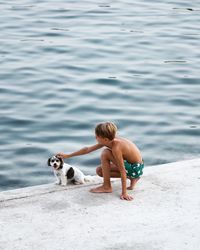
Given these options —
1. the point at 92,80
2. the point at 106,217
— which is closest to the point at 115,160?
the point at 106,217

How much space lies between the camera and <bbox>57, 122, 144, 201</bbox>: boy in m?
7.48

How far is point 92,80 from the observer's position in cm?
1386

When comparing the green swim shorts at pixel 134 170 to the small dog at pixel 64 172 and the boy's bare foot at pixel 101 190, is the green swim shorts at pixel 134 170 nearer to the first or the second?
the boy's bare foot at pixel 101 190

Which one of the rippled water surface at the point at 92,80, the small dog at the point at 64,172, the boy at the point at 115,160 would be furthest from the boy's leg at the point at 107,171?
the rippled water surface at the point at 92,80

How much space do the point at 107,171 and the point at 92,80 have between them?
6367 mm

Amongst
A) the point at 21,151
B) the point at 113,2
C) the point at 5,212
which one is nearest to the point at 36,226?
the point at 5,212

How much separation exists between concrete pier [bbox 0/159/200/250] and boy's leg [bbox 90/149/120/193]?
79 millimetres

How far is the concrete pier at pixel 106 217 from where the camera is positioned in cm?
640

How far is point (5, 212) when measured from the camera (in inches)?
278

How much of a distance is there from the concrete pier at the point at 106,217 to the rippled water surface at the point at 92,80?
84.6 inches

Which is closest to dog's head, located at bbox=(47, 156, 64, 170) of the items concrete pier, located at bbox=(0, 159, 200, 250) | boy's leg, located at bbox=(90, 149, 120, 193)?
concrete pier, located at bbox=(0, 159, 200, 250)

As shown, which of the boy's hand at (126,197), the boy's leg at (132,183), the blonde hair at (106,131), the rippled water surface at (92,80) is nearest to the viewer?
the boy's hand at (126,197)

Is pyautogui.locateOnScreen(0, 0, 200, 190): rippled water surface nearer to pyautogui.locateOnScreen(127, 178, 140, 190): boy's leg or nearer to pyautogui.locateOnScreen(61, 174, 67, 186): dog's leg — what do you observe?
pyautogui.locateOnScreen(61, 174, 67, 186): dog's leg

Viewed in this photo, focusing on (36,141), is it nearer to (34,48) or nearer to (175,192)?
(175,192)
